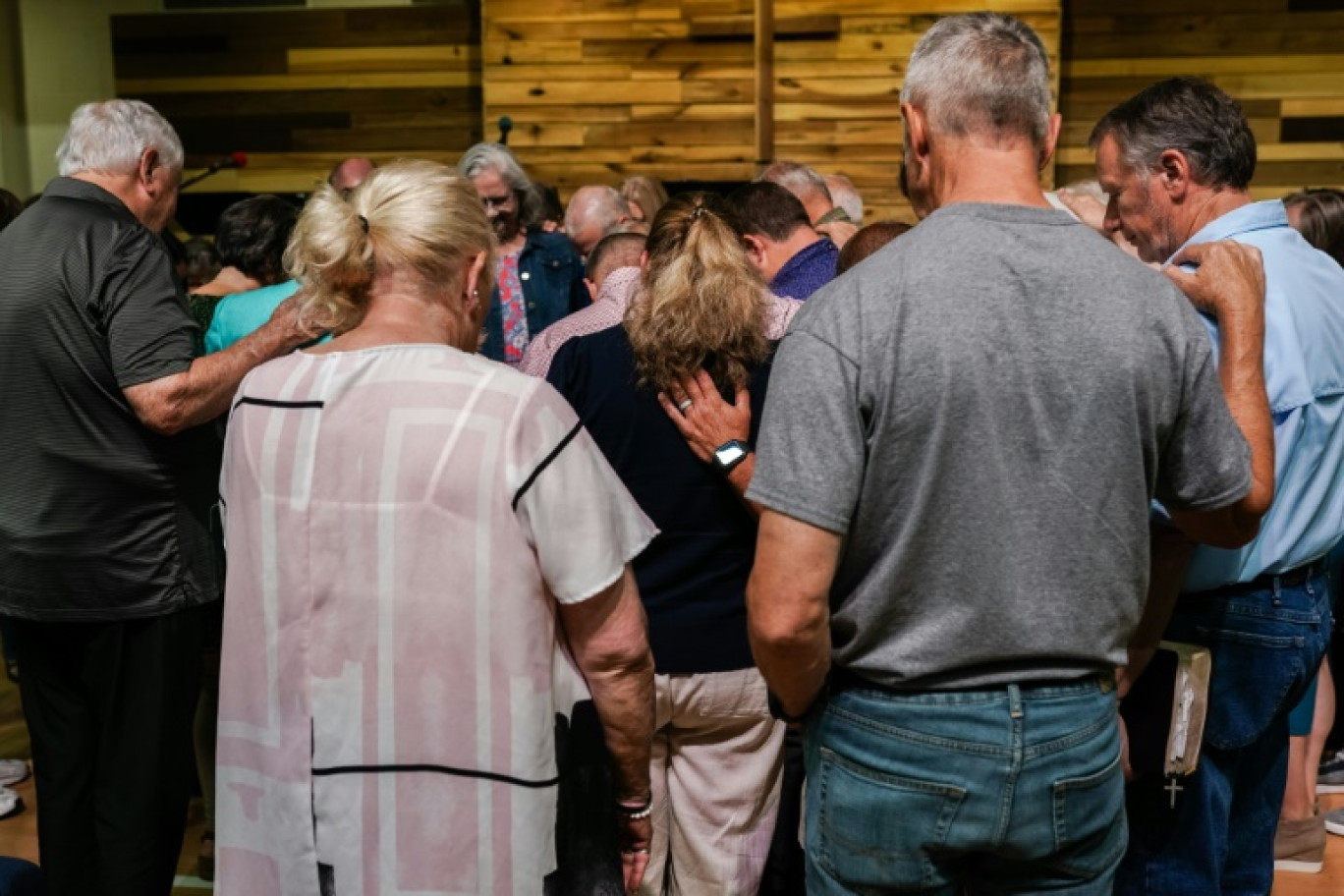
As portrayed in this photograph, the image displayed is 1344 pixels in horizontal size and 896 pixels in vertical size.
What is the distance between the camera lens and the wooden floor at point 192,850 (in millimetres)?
3285

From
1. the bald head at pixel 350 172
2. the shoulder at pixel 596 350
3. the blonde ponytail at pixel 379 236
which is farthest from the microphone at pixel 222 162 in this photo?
the blonde ponytail at pixel 379 236

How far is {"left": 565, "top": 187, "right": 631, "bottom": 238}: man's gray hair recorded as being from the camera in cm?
515

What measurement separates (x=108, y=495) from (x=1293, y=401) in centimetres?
203

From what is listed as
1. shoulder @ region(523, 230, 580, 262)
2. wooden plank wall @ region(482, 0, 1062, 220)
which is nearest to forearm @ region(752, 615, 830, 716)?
shoulder @ region(523, 230, 580, 262)

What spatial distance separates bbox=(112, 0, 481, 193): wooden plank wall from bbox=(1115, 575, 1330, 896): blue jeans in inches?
242

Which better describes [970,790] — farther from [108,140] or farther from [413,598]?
[108,140]

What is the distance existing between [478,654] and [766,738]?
3.57 feet

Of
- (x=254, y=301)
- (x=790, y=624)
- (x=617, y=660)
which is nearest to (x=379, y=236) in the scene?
(x=617, y=660)

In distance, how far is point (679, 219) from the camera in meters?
2.55

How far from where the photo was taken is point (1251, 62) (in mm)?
7023

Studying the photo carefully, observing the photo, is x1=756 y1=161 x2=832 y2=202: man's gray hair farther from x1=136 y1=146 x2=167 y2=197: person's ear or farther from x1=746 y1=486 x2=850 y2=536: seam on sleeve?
x1=746 y1=486 x2=850 y2=536: seam on sleeve

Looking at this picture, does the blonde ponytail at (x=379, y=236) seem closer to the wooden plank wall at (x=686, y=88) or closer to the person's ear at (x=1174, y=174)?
the person's ear at (x=1174, y=174)

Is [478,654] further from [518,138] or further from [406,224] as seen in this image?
[518,138]

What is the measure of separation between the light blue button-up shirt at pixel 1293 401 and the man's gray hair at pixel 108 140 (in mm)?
1924
